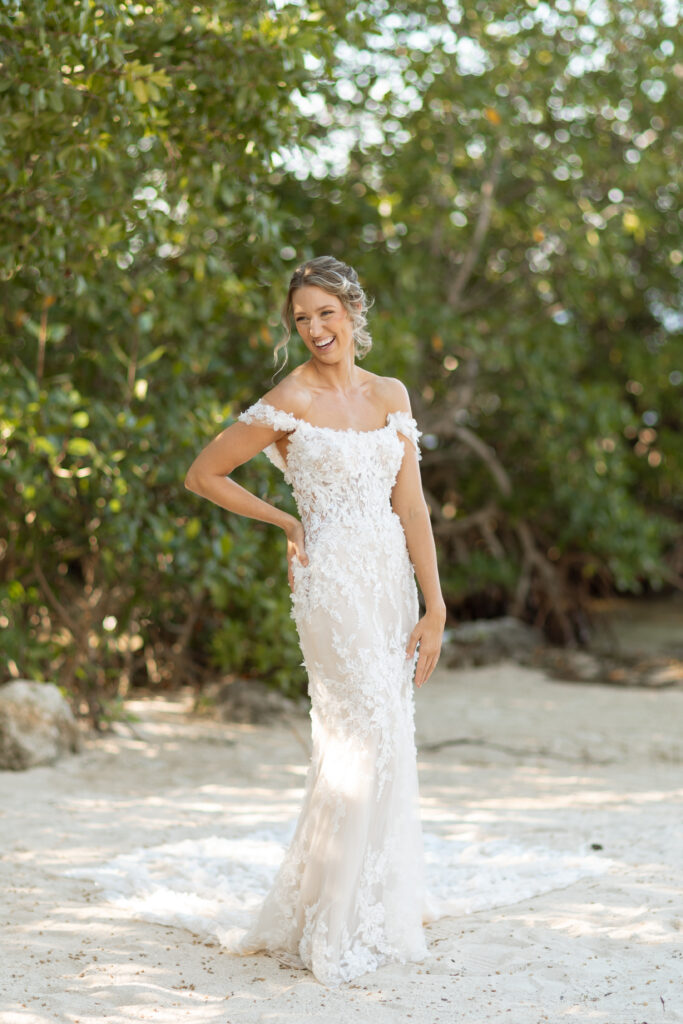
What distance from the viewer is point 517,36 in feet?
26.2

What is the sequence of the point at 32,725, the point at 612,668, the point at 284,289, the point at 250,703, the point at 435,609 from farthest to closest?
the point at 612,668 → the point at 250,703 → the point at 284,289 → the point at 32,725 → the point at 435,609

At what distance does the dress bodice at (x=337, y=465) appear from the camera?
10.8ft

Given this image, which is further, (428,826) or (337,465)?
(428,826)

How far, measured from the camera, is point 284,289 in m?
6.34

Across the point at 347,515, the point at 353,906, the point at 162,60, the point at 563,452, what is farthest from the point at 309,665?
the point at 563,452

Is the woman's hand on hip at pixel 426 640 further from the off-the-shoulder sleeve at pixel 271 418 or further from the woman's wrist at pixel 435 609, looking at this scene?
the off-the-shoulder sleeve at pixel 271 418

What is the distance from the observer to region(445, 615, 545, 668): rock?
961 cm

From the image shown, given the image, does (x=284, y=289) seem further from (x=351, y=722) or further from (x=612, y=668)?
(x=612, y=668)

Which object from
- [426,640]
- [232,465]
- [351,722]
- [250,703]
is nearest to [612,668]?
[250,703]

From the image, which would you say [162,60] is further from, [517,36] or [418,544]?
[517,36]

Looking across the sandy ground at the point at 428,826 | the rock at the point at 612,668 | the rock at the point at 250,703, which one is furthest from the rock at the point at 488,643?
the rock at the point at 250,703

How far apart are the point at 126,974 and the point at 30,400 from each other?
3.44 m

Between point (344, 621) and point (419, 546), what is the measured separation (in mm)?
372

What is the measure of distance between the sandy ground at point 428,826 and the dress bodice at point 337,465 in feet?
4.62
